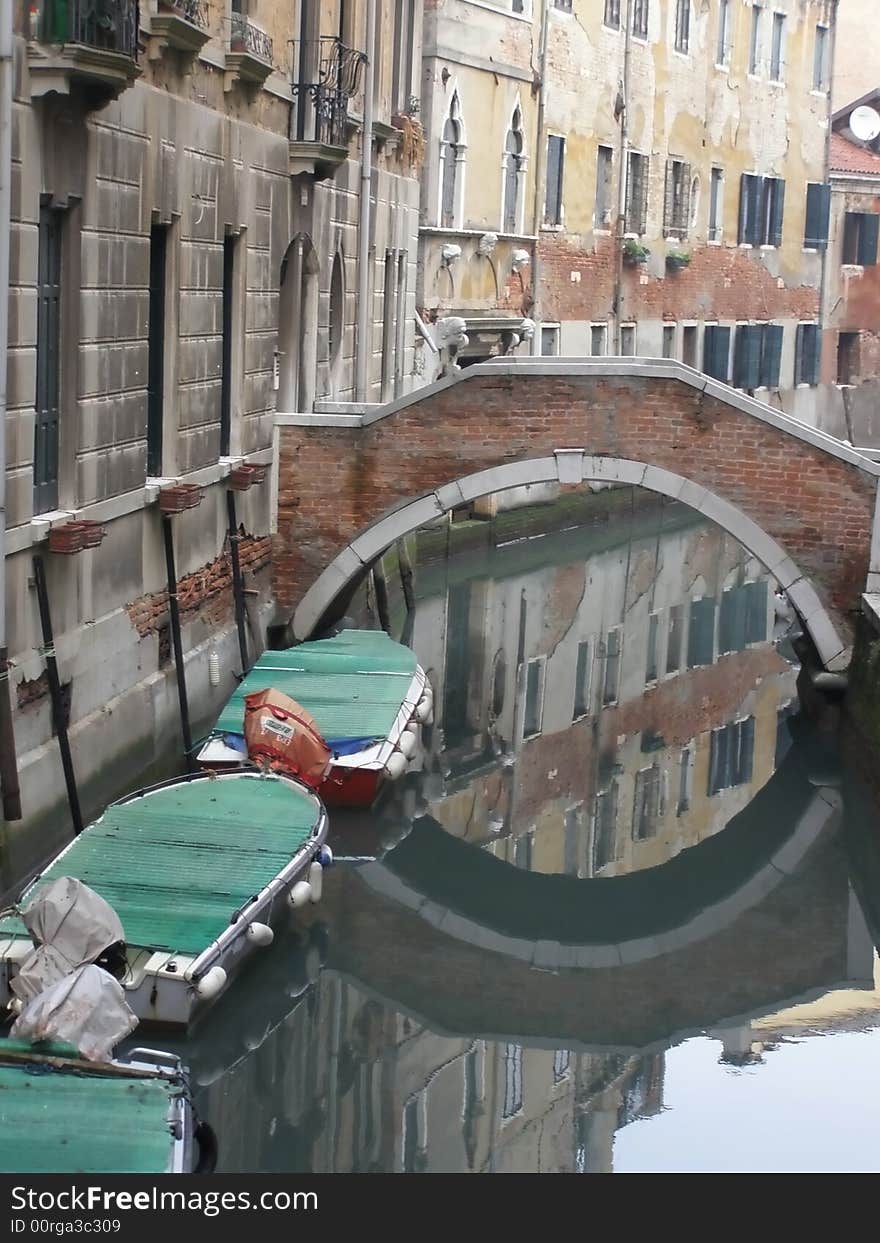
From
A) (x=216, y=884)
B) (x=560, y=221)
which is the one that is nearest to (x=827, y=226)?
(x=560, y=221)

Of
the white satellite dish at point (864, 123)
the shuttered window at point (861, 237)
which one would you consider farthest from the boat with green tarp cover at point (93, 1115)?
the white satellite dish at point (864, 123)

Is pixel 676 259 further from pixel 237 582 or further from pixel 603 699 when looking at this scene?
pixel 237 582

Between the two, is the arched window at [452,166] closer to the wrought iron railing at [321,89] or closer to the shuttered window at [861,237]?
the wrought iron railing at [321,89]

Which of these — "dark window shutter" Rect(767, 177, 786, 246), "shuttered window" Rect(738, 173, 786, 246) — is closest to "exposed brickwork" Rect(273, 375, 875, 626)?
"shuttered window" Rect(738, 173, 786, 246)

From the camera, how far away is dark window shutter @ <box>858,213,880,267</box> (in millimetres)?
29750

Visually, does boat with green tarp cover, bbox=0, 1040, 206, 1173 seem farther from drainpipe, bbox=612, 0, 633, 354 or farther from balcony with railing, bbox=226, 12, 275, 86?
drainpipe, bbox=612, 0, 633, 354

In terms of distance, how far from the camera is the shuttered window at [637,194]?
78.7 feet

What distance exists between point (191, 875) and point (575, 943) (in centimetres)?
230

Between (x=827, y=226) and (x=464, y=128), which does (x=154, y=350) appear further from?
(x=827, y=226)

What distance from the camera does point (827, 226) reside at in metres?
29.2

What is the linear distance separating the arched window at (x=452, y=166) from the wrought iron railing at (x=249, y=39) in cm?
673

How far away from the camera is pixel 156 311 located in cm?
1072

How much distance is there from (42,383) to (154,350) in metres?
1.86

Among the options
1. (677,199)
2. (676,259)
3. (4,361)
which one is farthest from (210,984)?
(677,199)
